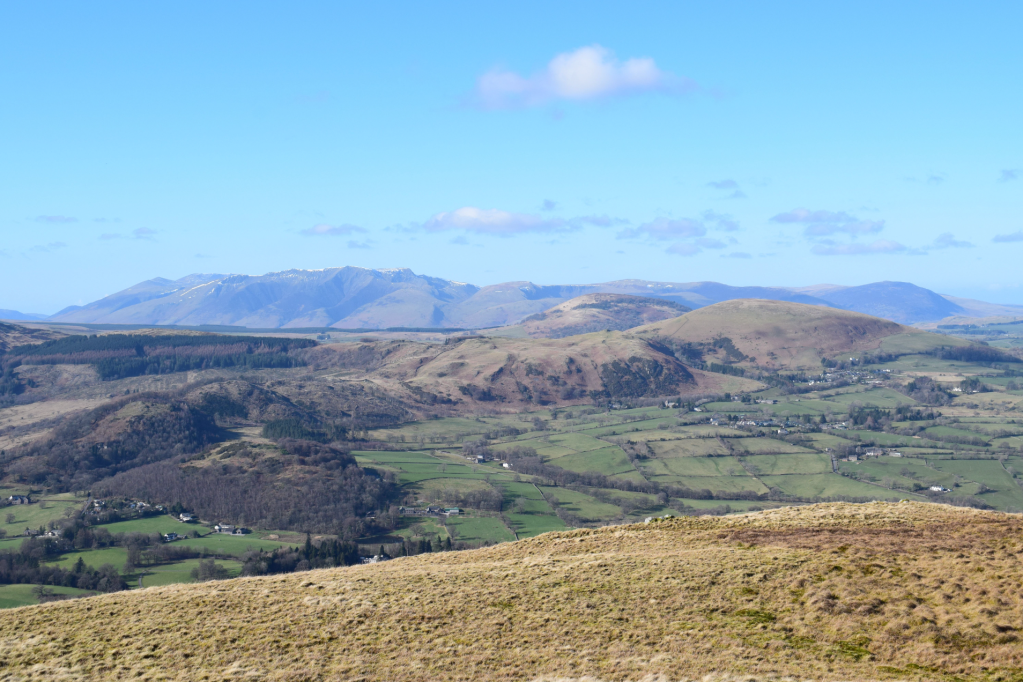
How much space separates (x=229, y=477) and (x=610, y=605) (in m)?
118

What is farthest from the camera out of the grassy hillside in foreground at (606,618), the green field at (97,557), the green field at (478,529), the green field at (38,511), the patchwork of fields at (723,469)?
the patchwork of fields at (723,469)

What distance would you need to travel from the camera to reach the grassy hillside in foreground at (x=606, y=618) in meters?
29.1

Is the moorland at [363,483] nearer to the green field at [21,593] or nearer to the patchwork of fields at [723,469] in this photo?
the green field at [21,593]

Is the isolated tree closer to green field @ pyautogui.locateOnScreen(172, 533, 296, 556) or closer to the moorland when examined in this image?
the moorland

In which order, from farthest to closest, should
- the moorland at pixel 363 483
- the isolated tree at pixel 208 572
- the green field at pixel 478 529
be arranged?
the green field at pixel 478 529, the moorland at pixel 363 483, the isolated tree at pixel 208 572

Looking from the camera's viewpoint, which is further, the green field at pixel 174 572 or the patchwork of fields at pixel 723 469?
the patchwork of fields at pixel 723 469

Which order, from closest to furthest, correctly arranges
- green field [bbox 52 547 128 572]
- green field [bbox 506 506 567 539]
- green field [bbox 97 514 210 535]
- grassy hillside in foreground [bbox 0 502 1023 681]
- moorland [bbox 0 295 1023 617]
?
grassy hillside in foreground [bbox 0 502 1023 681] → green field [bbox 52 547 128 572] → moorland [bbox 0 295 1023 617] → green field [bbox 97 514 210 535] → green field [bbox 506 506 567 539]

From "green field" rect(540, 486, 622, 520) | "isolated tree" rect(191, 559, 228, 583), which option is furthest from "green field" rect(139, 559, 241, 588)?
"green field" rect(540, 486, 622, 520)

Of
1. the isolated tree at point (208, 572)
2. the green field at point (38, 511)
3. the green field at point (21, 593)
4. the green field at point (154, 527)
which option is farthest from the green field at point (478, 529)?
the green field at point (38, 511)

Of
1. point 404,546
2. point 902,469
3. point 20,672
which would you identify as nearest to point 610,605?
point 20,672

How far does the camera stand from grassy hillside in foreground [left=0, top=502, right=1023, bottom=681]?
1145 inches

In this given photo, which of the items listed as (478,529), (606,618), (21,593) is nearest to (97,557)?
(21,593)

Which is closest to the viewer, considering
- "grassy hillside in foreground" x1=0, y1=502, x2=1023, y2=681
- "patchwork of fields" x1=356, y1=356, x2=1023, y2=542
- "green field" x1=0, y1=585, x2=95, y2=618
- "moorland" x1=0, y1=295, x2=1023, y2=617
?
"grassy hillside in foreground" x1=0, y1=502, x2=1023, y2=681

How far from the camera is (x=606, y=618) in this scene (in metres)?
34.0
